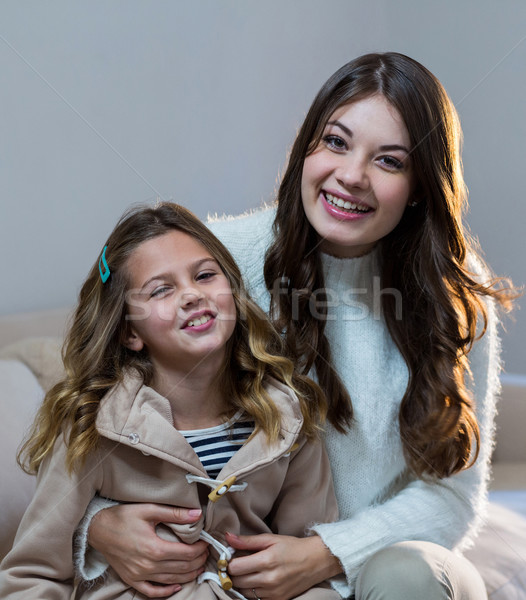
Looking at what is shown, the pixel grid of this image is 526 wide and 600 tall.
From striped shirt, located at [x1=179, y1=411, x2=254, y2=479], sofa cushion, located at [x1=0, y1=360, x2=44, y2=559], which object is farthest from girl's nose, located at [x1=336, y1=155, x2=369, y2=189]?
sofa cushion, located at [x1=0, y1=360, x2=44, y2=559]

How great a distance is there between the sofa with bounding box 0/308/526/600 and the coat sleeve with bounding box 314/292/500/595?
11 cm

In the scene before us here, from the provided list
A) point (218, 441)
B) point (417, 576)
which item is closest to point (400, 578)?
point (417, 576)

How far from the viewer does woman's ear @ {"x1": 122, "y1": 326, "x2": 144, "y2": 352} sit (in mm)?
1251

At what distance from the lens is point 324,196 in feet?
4.57

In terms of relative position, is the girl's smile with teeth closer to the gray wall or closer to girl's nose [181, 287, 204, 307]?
girl's nose [181, 287, 204, 307]

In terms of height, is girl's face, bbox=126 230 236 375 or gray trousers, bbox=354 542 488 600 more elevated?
girl's face, bbox=126 230 236 375

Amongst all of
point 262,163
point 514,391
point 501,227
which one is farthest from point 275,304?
point 501,227

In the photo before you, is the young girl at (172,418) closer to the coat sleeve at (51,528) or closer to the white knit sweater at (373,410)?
the coat sleeve at (51,528)

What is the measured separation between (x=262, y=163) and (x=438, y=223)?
111 cm

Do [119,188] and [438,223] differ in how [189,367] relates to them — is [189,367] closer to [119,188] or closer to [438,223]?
[438,223]

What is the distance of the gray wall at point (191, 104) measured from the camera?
71.5 inches

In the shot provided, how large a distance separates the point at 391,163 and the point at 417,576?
0.72 metres

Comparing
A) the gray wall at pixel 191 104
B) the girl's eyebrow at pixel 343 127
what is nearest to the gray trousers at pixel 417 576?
the girl's eyebrow at pixel 343 127

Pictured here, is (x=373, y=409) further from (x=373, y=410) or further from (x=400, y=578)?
(x=400, y=578)
